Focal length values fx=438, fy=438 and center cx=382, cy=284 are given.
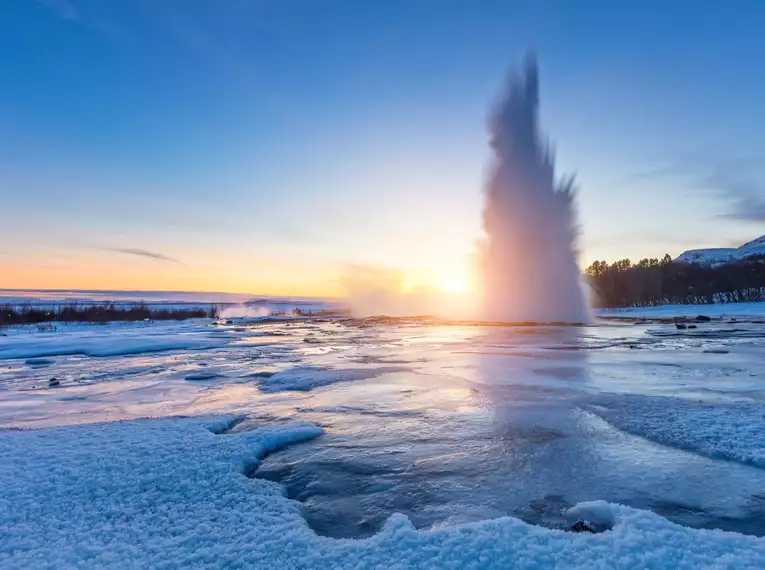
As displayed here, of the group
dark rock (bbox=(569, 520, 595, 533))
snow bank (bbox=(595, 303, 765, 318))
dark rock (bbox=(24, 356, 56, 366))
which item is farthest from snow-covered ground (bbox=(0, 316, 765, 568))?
snow bank (bbox=(595, 303, 765, 318))

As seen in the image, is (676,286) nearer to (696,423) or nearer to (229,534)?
(696,423)

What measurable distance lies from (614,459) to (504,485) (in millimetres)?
1650

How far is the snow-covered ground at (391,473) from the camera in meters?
3.22

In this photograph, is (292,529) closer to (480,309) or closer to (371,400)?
(371,400)

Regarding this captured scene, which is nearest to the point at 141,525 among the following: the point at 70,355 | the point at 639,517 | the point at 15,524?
the point at 15,524

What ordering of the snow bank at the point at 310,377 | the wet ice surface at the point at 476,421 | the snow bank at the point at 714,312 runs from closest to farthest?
1. the wet ice surface at the point at 476,421
2. the snow bank at the point at 310,377
3. the snow bank at the point at 714,312

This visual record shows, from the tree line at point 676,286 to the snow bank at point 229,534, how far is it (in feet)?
298

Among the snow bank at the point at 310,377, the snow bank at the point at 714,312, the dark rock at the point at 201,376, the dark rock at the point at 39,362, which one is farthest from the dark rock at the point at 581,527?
the snow bank at the point at 714,312

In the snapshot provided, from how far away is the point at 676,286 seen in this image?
295 ft

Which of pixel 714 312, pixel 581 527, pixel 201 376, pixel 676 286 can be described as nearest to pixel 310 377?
pixel 201 376

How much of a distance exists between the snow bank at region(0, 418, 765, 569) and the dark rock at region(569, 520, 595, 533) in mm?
199

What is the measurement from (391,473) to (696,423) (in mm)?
4696

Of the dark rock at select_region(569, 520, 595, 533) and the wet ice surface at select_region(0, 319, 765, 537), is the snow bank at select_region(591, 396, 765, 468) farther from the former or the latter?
the dark rock at select_region(569, 520, 595, 533)

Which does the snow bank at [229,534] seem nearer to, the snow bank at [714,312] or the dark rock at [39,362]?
the dark rock at [39,362]
